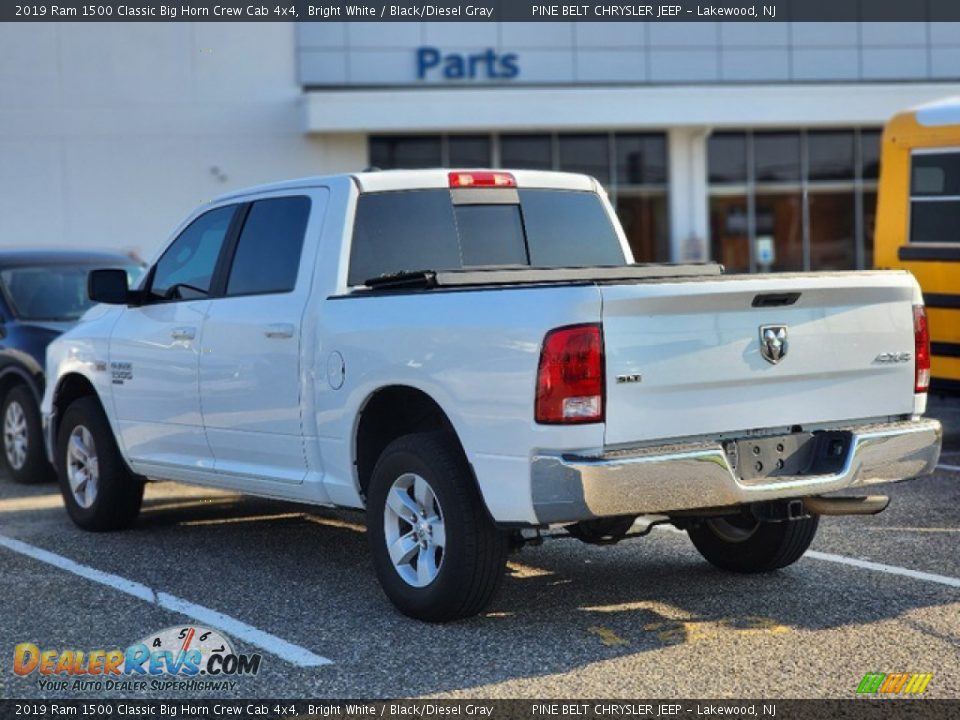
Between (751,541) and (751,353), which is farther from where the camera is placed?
(751,541)

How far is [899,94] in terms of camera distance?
95.1 ft

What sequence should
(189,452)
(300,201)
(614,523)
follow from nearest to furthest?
(614,523), (300,201), (189,452)

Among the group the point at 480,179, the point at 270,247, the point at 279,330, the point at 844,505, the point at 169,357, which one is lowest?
the point at 844,505

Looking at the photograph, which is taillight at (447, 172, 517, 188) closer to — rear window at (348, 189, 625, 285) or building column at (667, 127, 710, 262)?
rear window at (348, 189, 625, 285)

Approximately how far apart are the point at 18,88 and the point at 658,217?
42.4 ft

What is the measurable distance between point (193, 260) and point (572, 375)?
3.19 m

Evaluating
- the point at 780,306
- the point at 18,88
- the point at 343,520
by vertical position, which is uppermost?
the point at 18,88

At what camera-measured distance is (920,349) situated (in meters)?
6.51

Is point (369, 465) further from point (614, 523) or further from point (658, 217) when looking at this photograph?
point (658, 217)

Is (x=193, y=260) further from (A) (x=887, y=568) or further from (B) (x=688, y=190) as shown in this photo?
(B) (x=688, y=190)

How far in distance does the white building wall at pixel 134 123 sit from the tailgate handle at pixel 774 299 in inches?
899

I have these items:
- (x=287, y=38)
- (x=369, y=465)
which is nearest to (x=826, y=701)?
(x=369, y=465)

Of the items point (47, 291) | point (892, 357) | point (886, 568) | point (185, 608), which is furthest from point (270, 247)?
point (47, 291)

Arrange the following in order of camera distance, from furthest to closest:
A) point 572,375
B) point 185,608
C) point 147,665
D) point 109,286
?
point 109,286
point 185,608
point 147,665
point 572,375
